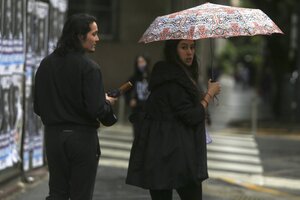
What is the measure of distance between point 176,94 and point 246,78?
4384 cm

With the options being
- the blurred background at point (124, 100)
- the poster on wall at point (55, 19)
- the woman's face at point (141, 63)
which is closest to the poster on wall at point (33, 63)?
the blurred background at point (124, 100)

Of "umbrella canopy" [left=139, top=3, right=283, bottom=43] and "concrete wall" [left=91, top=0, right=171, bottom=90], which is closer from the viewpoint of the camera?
"umbrella canopy" [left=139, top=3, right=283, bottom=43]

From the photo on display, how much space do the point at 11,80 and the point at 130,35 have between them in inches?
641

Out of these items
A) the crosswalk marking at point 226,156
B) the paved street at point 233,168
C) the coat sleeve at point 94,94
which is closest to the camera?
the coat sleeve at point 94,94

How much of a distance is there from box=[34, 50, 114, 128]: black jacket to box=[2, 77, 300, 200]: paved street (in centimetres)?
314

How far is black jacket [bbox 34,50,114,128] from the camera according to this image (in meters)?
4.84

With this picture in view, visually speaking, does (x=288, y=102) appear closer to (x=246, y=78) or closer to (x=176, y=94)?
(x=176, y=94)

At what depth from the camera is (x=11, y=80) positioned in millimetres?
8023

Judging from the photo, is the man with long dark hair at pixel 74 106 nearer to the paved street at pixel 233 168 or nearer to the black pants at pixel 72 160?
the black pants at pixel 72 160

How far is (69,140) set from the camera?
16.2 ft

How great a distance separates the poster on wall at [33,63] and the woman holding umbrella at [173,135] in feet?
12.1

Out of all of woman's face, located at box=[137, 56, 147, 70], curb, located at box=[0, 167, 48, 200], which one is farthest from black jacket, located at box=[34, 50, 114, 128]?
woman's face, located at box=[137, 56, 147, 70]

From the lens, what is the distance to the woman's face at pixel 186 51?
17.3 feet

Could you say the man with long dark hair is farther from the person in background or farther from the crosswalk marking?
the person in background
